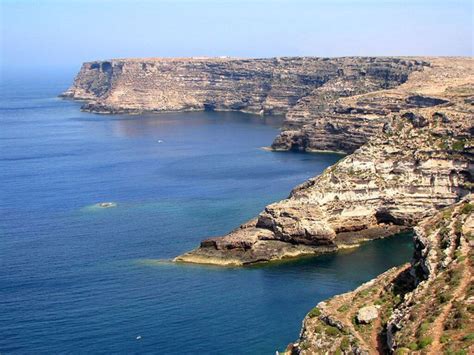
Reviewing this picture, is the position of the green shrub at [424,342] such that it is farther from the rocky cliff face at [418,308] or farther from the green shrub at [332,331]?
the green shrub at [332,331]

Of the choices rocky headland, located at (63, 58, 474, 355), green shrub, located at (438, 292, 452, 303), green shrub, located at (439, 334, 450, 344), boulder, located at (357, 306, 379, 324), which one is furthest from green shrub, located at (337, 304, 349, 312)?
green shrub, located at (439, 334, 450, 344)

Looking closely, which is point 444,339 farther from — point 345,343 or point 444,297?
point 345,343

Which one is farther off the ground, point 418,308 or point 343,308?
point 418,308

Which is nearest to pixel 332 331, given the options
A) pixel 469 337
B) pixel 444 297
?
pixel 444 297

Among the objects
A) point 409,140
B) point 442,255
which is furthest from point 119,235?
point 442,255

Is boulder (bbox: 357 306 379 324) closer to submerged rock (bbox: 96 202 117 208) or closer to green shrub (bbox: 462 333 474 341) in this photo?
green shrub (bbox: 462 333 474 341)
